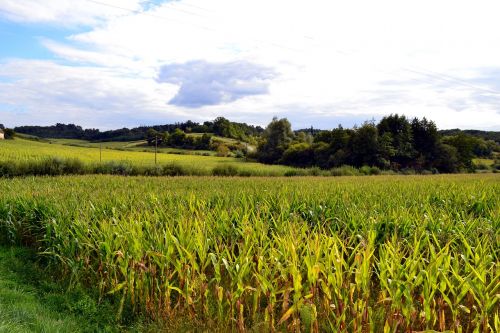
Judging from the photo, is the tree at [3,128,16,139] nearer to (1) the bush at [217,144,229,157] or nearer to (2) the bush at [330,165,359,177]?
(1) the bush at [217,144,229,157]

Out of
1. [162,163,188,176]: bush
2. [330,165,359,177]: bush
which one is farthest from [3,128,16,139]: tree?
[330,165,359,177]: bush

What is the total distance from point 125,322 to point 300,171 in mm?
37393

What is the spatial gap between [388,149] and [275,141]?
22.6 m

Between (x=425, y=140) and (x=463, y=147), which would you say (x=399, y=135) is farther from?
(x=463, y=147)

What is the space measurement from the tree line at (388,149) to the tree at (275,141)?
404mm

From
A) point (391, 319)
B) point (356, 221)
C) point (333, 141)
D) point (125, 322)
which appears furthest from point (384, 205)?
point (333, 141)

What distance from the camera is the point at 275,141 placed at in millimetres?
73875

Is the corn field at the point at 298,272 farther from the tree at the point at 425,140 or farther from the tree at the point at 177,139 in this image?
the tree at the point at 177,139

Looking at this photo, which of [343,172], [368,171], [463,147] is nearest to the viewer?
[343,172]

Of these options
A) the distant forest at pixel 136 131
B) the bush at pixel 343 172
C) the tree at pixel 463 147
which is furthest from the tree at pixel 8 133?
the tree at pixel 463 147

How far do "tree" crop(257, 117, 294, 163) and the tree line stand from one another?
15.9 inches

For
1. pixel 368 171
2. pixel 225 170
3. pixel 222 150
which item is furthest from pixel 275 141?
pixel 225 170

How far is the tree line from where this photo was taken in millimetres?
56688

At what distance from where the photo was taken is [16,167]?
31.4 m
